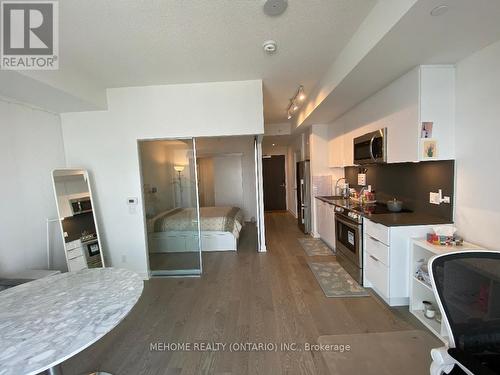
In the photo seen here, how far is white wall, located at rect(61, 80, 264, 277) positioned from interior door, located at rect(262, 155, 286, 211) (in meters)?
5.49

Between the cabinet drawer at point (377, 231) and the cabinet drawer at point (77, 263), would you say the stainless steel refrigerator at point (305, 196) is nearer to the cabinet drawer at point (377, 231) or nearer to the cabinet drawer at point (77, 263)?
the cabinet drawer at point (377, 231)

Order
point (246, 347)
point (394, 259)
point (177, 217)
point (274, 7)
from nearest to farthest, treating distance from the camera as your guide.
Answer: point (274, 7) < point (246, 347) < point (394, 259) < point (177, 217)

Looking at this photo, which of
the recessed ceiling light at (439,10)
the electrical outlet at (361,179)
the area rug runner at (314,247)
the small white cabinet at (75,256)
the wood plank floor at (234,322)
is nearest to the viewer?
the recessed ceiling light at (439,10)

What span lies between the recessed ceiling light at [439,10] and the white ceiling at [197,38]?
0.51m

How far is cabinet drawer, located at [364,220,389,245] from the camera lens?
8.13 feet

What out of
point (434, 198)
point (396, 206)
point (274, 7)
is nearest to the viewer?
point (274, 7)

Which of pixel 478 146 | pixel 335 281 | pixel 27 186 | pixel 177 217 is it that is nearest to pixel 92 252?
pixel 27 186

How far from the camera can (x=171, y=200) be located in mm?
3818

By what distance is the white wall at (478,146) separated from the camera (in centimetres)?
196

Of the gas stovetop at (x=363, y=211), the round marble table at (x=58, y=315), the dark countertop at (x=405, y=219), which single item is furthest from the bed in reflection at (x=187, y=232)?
the dark countertop at (x=405, y=219)

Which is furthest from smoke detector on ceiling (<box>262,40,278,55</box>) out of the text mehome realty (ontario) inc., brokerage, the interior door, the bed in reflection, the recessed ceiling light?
the interior door

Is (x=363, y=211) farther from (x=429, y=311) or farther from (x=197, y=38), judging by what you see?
(x=197, y=38)

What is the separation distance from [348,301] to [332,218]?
66.8 inches

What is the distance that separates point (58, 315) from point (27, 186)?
7.97 ft
